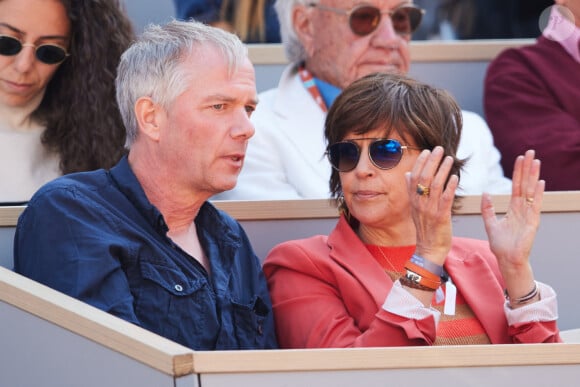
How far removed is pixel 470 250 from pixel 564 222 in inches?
16.4

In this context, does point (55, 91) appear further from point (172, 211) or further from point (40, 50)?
point (172, 211)

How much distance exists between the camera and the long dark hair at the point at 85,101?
12.2 ft

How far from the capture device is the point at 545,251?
3357 mm

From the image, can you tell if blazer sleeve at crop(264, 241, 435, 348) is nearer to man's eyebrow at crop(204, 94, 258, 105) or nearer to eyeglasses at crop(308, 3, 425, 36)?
man's eyebrow at crop(204, 94, 258, 105)

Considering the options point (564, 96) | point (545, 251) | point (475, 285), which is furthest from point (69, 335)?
point (564, 96)

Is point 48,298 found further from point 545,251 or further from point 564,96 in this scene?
point 564,96

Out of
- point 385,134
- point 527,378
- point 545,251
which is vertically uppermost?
point 385,134

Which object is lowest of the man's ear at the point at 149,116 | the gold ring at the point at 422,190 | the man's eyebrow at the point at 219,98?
the gold ring at the point at 422,190

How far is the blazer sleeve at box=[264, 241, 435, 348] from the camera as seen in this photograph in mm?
2633

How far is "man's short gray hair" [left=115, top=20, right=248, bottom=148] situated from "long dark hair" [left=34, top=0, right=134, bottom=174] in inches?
31.9

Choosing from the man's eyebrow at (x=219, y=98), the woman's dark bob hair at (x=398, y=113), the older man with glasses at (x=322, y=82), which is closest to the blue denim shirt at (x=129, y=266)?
the man's eyebrow at (x=219, y=98)

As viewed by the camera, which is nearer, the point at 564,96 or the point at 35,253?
the point at 35,253

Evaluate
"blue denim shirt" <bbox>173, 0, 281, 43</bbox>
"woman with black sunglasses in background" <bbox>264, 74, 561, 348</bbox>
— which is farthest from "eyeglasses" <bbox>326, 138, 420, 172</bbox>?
"blue denim shirt" <bbox>173, 0, 281, 43</bbox>

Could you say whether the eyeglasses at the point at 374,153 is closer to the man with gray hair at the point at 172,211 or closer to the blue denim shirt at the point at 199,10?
the man with gray hair at the point at 172,211
